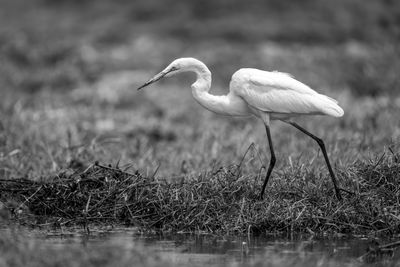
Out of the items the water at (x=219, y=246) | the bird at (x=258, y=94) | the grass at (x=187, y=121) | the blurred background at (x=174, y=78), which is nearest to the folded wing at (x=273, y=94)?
the bird at (x=258, y=94)

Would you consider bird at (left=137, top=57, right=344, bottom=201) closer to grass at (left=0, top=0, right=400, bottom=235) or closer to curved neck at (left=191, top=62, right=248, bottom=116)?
curved neck at (left=191, top=62, right=248, bottom=116)

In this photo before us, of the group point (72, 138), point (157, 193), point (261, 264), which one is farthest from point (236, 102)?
point (72, 138)

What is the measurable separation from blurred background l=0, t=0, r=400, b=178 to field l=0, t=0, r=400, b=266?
0.04 meters

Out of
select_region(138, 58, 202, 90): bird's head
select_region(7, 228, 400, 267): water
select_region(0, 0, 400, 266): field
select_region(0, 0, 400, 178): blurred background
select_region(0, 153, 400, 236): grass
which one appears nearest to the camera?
select_region(7, 228, 400, 267): water

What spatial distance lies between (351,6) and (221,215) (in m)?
15.1

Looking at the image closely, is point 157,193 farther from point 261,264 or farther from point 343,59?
point 343,59

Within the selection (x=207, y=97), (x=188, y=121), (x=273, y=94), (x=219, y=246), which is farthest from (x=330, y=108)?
(x=188, y=121)

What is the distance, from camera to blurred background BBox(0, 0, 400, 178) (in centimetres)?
952

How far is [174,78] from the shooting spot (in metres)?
17.3

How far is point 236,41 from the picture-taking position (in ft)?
66.5

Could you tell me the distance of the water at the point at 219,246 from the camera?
575cm

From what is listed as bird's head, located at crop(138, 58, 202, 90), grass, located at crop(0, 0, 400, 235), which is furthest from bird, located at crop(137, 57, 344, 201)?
grass, located at crop(0, 0, 400, 235)

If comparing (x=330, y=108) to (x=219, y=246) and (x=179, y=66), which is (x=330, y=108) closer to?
(x=179, y=66)

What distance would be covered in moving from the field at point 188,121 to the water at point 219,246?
252 millimetres
